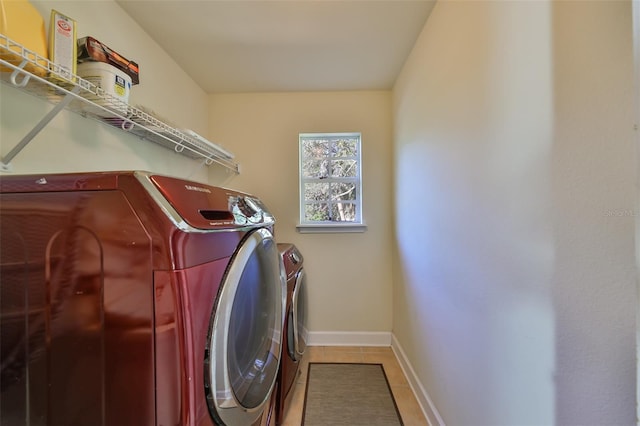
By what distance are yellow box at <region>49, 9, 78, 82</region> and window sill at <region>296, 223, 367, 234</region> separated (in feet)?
5.68

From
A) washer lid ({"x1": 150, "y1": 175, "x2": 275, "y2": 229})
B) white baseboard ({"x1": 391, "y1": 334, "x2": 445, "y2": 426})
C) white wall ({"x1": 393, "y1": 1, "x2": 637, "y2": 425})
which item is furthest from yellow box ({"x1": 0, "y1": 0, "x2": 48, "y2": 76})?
white baseboard ({"x1": 391, "y1": 334, "x2": 445, "y2": 426})

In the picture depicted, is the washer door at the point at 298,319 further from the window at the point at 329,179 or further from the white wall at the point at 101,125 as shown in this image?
the white wall at the point at 101,125

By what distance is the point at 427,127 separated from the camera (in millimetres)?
1514

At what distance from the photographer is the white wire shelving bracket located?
0.73m

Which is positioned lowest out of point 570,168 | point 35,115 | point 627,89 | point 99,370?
point 99,370

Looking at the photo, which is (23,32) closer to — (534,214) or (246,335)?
(246,335)

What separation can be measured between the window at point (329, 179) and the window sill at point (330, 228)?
0.40 feet

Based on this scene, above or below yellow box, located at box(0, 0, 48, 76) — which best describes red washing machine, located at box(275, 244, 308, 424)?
below

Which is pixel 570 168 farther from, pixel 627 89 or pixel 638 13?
pixel 638 13

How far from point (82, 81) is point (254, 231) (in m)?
0.80

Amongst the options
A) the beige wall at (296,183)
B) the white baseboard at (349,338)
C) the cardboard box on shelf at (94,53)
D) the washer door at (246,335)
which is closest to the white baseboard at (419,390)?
the white baseboard at (349,338)

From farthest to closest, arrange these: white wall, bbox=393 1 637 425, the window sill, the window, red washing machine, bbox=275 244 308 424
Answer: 1. the window
2. the window sill
3. red washing machine, bbox=275 244 308 424
4. white wall, bbox=393 1 637 425

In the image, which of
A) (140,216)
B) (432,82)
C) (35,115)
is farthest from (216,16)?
(140,216)

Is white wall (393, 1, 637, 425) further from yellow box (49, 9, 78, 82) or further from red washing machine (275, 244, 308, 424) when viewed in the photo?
yellow box (49, 9, 78, 82)
